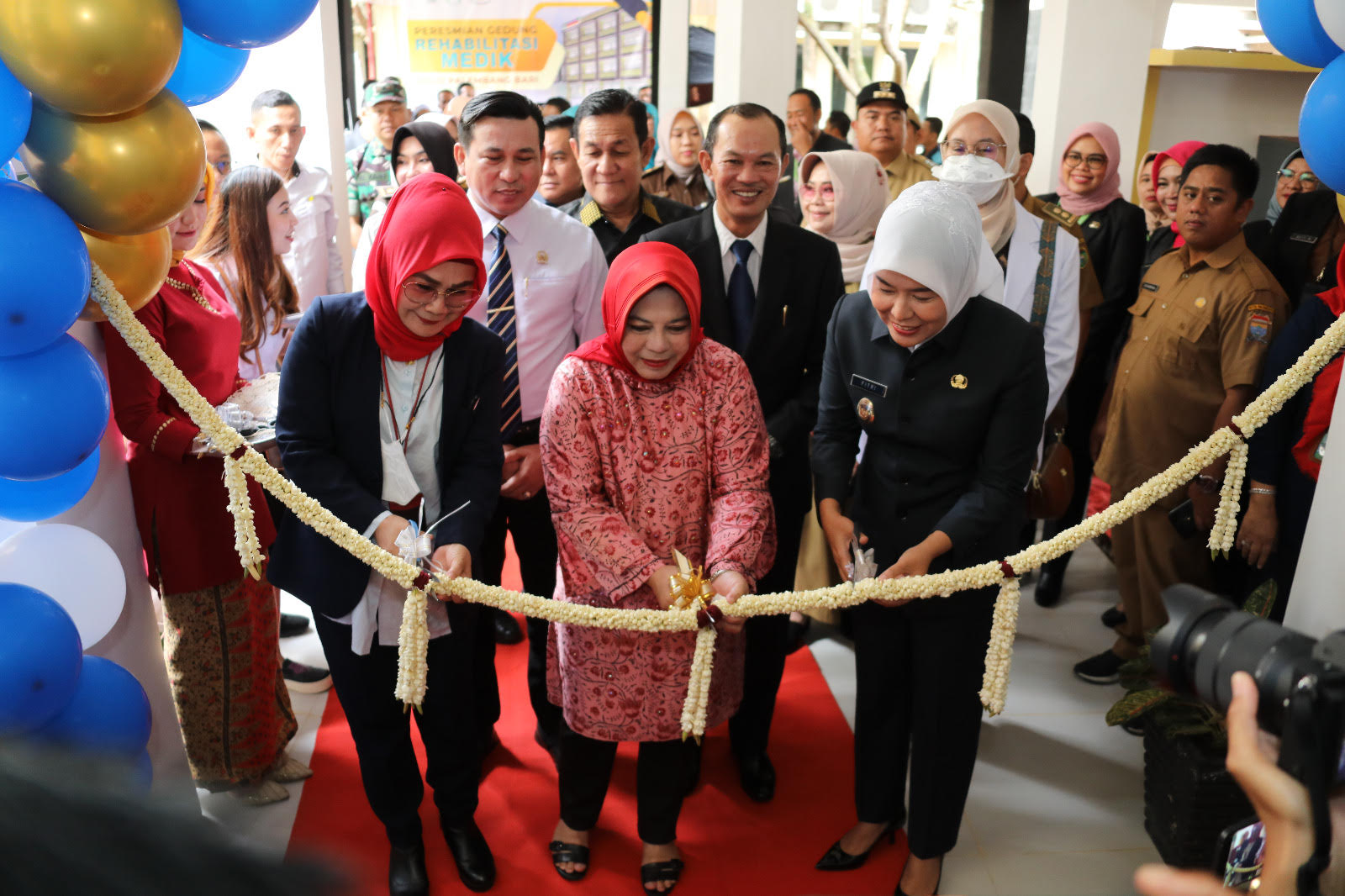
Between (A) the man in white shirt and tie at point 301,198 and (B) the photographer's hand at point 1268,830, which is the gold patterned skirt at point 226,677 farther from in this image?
(A) the man in white shirt and tie at point 301,198

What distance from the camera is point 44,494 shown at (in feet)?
5.42

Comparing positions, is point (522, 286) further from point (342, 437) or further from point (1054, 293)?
point (1054, 293)

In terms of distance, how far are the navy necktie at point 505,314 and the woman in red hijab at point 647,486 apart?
1.61ft

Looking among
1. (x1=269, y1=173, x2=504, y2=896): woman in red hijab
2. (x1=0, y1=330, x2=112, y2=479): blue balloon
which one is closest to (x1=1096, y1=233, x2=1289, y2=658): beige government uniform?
(x1=269, y1=173, x2=504, y2=896): woman in red hijab

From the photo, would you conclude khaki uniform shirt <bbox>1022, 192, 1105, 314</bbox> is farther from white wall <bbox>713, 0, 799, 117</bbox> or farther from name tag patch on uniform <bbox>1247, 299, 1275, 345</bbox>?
white wall <bbox>713, 0, 799, 117</bbox>

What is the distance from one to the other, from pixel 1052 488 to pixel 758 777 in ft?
3.76

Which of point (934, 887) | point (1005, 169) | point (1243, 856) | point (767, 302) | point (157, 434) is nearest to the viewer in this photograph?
point (1243, 856)

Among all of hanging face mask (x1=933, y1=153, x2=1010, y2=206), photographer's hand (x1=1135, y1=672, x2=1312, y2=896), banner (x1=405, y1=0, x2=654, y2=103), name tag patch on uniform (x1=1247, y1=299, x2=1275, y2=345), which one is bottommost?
photographer's hand (x1=1135, y1=672, x2=1312, y2=896)

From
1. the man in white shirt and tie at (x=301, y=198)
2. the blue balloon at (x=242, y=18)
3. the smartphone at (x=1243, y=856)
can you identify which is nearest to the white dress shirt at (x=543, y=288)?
the blue balloon at (x=242, y=18)

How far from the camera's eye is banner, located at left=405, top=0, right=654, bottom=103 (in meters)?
8.09

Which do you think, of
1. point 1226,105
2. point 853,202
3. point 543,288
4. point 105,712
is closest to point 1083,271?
point 853,202

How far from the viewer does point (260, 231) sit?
2902 millimetres

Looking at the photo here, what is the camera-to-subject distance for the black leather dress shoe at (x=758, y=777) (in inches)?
99.7

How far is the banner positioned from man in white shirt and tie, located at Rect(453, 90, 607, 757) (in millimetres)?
5959
